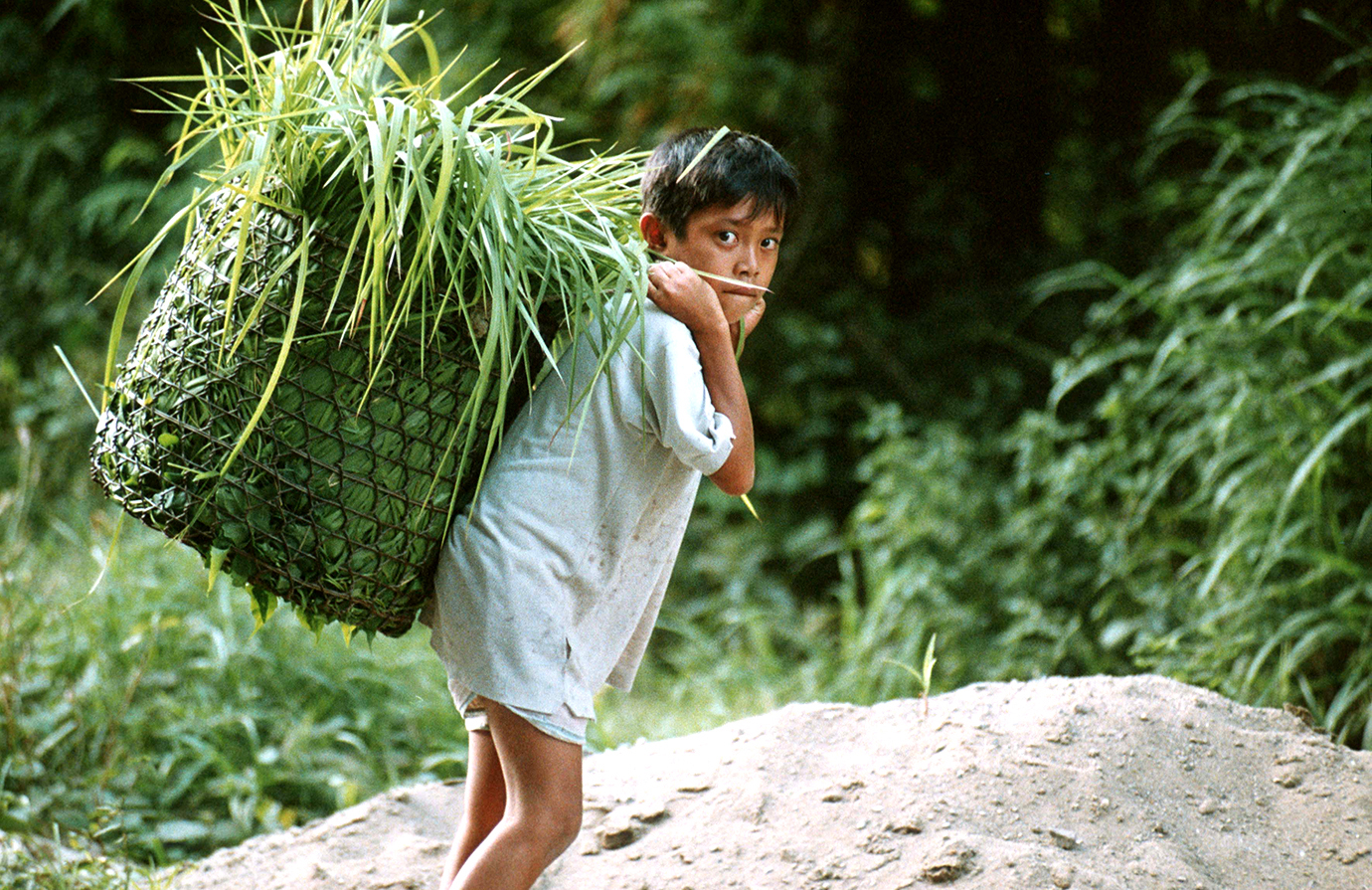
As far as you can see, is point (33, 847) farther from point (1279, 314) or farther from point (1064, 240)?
point (1064, 240)

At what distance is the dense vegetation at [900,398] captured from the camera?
10.4 ft

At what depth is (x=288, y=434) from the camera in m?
1.72

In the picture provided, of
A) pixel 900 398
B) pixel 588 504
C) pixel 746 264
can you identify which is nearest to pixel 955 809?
pixel 588 504

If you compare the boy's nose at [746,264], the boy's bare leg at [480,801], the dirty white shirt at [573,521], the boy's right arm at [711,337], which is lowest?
the boy's bare leg at [480,801]

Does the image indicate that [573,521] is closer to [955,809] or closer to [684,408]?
[684,408]

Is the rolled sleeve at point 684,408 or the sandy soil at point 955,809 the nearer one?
the rolled sleeve at point 684,408

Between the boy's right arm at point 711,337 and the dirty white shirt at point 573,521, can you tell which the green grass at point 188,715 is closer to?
the dirty white shirt at point 573,521

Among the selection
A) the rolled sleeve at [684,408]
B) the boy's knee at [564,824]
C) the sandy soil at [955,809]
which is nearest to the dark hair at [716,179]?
the rolled sleeve at [684,408]

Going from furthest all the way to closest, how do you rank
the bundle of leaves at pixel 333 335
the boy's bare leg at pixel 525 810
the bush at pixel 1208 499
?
1. the bush at pixel 1208 499
2. the boy's bare leg at pixel 525 810
3. the bundle of leaves at pixel 333 335

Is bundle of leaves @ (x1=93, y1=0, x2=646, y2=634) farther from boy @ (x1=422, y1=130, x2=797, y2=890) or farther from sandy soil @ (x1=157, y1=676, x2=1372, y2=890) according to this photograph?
sandy soil @ (x1=157, y1=676, x2=1372, y2=890)

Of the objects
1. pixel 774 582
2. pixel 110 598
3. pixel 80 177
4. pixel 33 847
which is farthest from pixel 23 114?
pixel 33 847

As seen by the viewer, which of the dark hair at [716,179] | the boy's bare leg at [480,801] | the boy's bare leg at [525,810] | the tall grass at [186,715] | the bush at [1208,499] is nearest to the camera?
the boy's bare leg at [525,810]

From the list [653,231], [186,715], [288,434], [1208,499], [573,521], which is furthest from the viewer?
[1208,499]

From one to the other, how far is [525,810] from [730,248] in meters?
0.91
